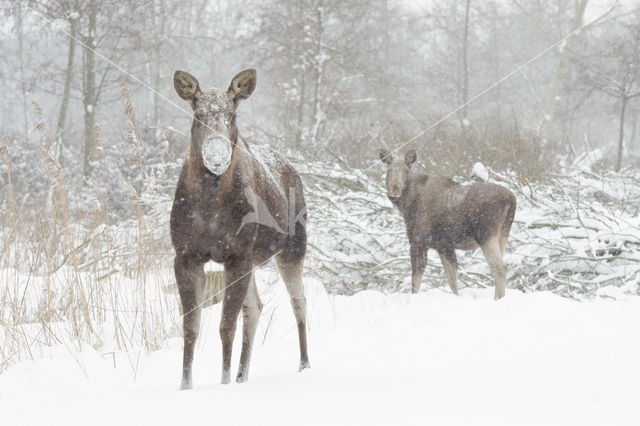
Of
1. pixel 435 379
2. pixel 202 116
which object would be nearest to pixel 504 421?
pixel 435 379

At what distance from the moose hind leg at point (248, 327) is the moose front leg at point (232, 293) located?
0.17 m

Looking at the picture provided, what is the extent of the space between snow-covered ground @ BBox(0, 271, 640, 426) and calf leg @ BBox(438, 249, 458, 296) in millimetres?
1892

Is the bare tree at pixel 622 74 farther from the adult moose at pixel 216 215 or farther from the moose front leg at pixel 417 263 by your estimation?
the adult moose at pixel 216 215

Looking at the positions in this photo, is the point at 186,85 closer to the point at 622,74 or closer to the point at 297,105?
the point at 297,105

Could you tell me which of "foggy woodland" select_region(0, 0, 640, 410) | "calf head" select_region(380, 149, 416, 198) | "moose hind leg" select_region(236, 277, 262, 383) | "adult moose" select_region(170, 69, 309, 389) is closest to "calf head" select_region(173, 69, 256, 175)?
"adult moose" select_region(170, 69, 309, 389)

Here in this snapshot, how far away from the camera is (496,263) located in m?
7.21

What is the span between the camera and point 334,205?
31.2 ft

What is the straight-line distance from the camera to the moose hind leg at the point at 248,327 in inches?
145

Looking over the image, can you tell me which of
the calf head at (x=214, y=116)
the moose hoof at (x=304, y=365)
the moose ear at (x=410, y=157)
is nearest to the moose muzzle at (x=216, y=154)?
the calf head at (x=214, y=116)

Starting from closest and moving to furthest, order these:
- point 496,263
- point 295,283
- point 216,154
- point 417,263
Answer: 1. point 216,154
2. point 295,283
3. point 496,263
4. point 417,263

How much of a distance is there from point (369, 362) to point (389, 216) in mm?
6376

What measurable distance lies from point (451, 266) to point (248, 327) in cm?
446

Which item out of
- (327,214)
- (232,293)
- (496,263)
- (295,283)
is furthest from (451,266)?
(232,293)

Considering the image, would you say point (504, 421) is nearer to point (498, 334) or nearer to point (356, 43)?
point (498, 334)
